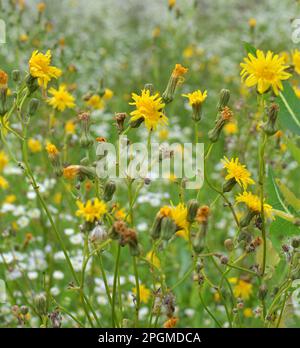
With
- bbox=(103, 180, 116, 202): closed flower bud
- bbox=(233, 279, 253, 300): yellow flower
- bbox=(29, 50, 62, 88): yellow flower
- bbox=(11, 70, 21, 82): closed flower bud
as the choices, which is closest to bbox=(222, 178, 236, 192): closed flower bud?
bbox=(103, 180, 116, 202): closed flower bud

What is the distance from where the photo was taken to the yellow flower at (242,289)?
2.29m

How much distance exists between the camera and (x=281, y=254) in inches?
62.4

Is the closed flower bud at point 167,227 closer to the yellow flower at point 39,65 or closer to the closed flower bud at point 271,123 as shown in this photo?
the closed flower bud at point 271,123

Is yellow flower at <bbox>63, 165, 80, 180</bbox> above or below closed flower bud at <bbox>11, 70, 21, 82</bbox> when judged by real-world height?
below

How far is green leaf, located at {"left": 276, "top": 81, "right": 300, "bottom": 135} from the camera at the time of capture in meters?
1.60

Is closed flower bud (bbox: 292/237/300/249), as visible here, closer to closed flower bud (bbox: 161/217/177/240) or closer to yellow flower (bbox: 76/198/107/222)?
closed flower bud (bbox: 161/217/177/240)

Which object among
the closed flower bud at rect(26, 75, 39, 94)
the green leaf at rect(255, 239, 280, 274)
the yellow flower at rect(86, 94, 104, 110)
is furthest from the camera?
the yellow flower at rect(86, 94, 104, 110)

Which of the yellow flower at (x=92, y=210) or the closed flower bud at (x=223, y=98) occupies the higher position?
the closed flower bud at (x=223, y=98)

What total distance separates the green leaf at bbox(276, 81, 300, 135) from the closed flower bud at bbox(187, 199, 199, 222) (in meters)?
0.41

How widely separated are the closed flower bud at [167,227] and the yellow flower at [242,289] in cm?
105

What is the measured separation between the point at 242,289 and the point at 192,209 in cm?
106

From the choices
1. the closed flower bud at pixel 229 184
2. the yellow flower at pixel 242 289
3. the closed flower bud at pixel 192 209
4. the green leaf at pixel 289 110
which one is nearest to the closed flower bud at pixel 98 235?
the closed flower bud at pixel 192 209

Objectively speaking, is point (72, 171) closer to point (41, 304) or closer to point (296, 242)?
point (41, 304)
